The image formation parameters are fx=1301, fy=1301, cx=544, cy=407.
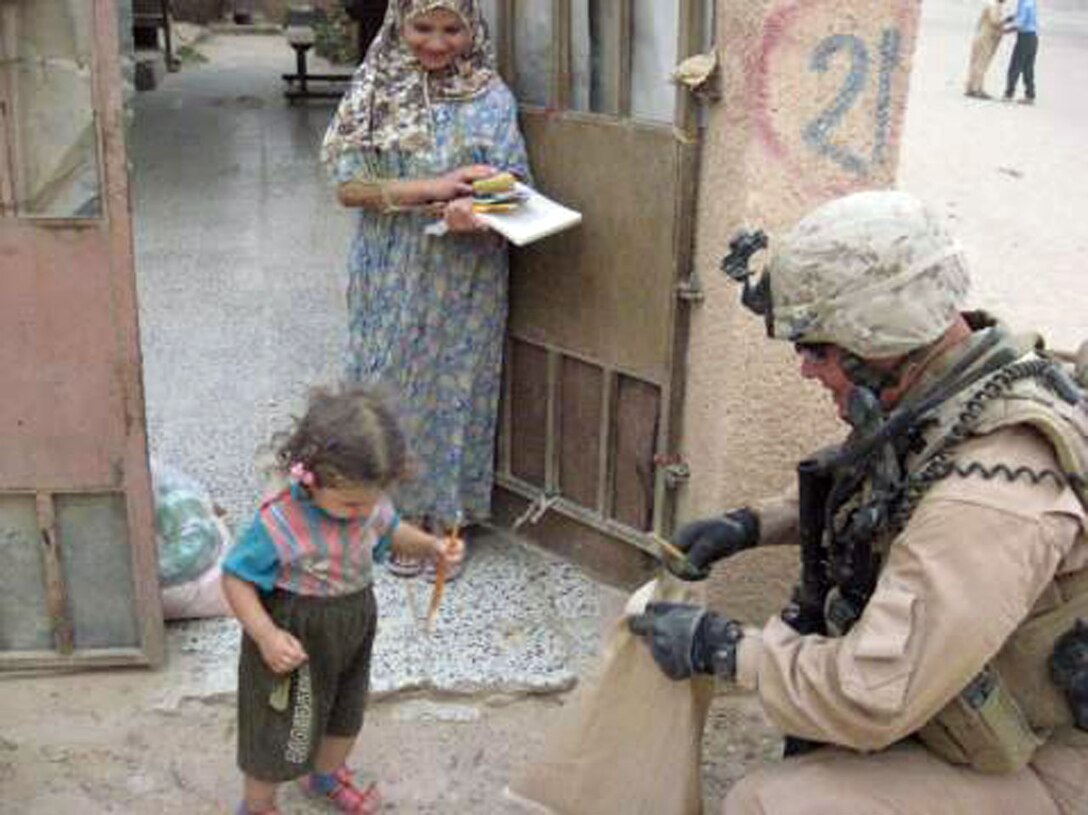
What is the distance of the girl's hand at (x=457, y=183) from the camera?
3.23m

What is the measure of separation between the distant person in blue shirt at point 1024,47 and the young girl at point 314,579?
1609cm

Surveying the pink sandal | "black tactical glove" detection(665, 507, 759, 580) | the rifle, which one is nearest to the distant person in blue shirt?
"black tactical glove" detection(665, 507, 759, 580)

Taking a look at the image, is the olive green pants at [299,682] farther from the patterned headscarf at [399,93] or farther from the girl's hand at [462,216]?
the patterned headscarf at [399,93]

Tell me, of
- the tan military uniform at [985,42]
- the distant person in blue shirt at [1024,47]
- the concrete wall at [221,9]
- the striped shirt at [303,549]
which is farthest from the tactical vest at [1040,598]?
the concrete wall at [221,9]

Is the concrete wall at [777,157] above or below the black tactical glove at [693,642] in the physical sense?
above

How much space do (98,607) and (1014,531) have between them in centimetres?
220

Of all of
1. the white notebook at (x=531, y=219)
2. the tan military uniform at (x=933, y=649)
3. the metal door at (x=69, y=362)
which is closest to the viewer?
the tan military uniform at (x=933, y=649)

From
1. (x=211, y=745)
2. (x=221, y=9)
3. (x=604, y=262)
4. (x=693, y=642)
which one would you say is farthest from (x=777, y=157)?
(x=221, y=9)

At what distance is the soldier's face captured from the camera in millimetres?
2090

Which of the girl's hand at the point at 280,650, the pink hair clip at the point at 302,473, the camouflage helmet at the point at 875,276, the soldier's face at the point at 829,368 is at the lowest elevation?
the girl's hand at the point at 280,650

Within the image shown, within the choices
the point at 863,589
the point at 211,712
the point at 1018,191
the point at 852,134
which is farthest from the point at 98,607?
the point at 1018,191

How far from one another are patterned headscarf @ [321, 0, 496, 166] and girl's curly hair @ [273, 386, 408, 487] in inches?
45.4

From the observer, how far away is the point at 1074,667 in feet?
6.46

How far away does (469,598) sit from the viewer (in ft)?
12.0
